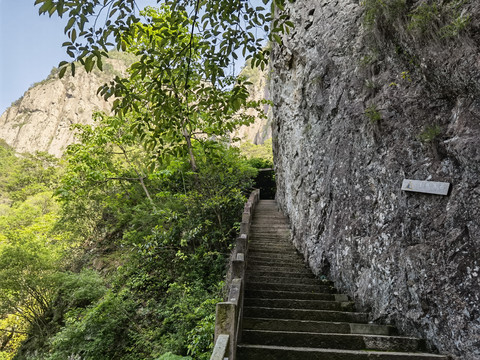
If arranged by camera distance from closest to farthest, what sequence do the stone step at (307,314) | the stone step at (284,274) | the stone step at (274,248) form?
the stone step at (307,314) < the stone step at (284,274) < the stone step at (274,248)

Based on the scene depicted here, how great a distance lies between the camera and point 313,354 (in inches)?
128

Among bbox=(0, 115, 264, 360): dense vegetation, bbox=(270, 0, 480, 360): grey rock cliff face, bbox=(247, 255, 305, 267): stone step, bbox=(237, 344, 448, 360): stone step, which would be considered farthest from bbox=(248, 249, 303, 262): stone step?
bbox=(237, 344, 448, 360): stone step

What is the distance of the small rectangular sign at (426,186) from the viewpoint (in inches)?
137

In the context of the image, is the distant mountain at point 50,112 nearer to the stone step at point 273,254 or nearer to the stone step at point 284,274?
the stone step at point 273,254

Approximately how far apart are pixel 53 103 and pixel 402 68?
327 feet

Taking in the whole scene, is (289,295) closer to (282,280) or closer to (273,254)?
(282,280)

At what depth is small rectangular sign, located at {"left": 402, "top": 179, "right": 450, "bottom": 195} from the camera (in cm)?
347

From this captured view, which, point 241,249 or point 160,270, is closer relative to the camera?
point 241,249

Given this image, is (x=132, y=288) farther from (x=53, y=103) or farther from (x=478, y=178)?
(x=53, y=103)

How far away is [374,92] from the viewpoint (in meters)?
4.94

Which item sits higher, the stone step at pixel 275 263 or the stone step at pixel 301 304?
the stone step at pixel 301 304

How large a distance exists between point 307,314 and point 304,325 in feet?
1.25

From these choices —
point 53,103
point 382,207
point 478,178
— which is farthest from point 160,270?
point 53,103

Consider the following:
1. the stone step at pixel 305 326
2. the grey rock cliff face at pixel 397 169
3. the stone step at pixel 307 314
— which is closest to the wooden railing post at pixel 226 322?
the stone step at pixel 305 326
